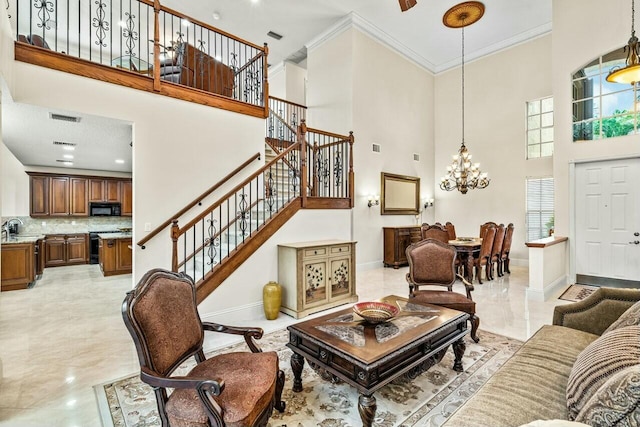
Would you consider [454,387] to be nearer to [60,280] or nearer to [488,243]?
[488,243]

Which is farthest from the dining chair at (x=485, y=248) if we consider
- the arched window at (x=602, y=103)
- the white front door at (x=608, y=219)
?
the arched window at (x=602, y=103)

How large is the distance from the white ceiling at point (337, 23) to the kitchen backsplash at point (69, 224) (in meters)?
1.53

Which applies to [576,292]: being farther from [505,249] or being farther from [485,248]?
[505,249]

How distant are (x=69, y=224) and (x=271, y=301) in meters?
7.92

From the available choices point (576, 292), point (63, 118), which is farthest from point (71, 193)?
point (576, 292)

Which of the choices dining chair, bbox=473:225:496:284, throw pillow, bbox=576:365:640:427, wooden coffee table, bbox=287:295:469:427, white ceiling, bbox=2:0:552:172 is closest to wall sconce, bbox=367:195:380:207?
dining chair, bbox=473:225:496:284

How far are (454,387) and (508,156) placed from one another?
7542mm

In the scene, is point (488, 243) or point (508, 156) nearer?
point (488, 243)

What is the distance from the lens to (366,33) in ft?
24.7

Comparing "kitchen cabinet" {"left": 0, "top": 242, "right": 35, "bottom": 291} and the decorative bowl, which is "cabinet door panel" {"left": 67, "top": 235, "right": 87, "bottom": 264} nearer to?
"kitchen cabinet" {"left": 0, "top": 242, "right": 35, "bottom": 291}

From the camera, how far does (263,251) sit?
4.21 m

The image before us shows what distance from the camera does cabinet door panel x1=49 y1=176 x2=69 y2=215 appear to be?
801 cm

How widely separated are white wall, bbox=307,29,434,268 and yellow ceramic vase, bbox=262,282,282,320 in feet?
11.6

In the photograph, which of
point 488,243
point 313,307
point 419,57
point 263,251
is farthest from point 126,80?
point 419,57
